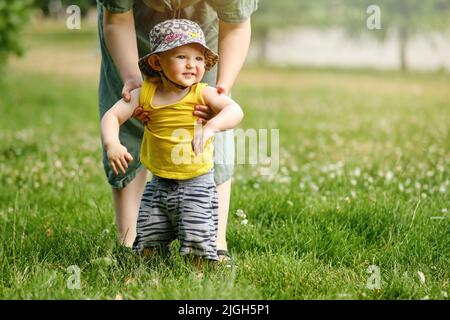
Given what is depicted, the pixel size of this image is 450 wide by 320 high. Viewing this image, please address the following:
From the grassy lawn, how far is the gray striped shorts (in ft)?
0.34

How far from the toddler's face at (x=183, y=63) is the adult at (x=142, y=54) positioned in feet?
0.56

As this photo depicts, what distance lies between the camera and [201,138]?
11.0 ft

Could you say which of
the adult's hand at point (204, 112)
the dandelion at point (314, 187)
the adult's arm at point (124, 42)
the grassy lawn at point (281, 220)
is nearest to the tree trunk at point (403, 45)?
the grassy lawn at point (281, 220)

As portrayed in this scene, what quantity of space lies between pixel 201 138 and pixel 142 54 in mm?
1000

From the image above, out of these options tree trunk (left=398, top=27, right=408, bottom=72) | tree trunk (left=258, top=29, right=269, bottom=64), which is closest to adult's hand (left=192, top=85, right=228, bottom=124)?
tree trunk (left=398, top=27, right=408, bottom=72)

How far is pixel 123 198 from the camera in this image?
171 inches

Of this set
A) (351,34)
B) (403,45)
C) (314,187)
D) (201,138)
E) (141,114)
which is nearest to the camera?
(201,138)

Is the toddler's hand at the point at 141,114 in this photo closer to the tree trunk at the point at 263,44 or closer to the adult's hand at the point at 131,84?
the adult's hand at the point at 131,84

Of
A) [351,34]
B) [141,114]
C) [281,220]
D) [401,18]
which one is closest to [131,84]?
[141,114]

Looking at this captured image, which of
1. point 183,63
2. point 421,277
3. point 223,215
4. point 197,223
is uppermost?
point 183,63

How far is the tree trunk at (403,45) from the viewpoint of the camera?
29094 millimetres

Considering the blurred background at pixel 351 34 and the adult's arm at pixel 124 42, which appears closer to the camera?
the adult's arm at pixel 124 42

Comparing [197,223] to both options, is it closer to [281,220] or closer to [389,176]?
[281,220]
